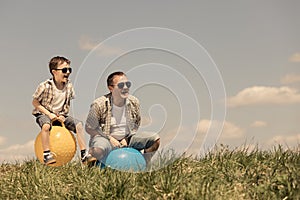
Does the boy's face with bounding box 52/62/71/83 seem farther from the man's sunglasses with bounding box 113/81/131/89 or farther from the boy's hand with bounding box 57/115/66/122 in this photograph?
the man's sunglasses with bounding box 113/81/131/89

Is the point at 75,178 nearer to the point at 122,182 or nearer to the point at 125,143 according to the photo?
the point at 122,182

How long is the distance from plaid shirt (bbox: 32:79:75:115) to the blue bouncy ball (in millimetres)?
1887

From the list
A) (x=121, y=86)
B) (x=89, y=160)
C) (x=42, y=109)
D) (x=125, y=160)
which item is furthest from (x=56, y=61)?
(x=125, y=160)

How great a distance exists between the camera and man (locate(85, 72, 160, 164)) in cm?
881

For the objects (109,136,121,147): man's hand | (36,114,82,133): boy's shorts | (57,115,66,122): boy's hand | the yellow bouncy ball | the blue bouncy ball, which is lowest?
the blue bouncy ball

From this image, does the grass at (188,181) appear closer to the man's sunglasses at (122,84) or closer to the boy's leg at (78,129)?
the boy's leg at (78,129)

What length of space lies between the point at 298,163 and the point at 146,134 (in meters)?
2.63

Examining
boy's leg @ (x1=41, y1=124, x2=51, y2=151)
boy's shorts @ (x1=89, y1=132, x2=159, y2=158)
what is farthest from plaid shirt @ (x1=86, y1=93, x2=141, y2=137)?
boy's leg @ (x1=41, y1=124, x2=51, y2=151)

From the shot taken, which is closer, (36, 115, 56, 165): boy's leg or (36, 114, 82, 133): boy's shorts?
(36, 115, 56, 165): boy's leg

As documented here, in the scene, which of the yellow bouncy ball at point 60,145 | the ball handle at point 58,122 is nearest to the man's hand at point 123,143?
the yellow bouncy ball at point 60,145

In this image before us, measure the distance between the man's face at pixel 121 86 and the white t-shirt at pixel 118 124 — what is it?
0.24 m

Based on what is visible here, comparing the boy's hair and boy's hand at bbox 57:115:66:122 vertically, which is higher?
the boy's hair

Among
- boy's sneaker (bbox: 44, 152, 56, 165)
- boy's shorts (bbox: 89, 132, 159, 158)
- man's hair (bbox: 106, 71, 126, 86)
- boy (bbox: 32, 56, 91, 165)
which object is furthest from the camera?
boy (bbox: 32, 56, 91, 165)

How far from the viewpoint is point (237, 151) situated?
8078 mm
